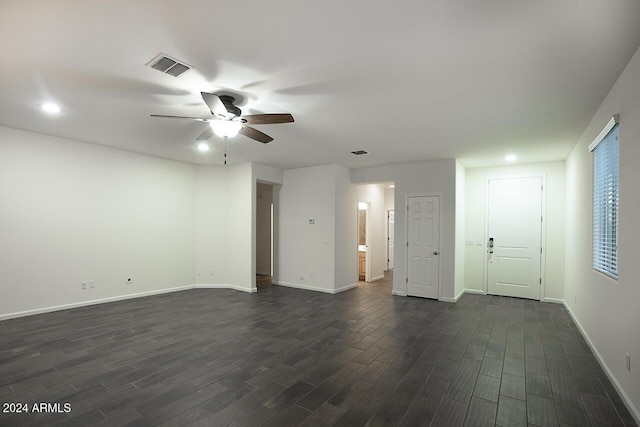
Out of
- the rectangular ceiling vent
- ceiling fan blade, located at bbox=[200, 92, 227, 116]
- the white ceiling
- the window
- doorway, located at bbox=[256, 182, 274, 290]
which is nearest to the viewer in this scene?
the white ceiling

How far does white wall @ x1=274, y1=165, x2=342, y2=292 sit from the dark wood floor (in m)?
1.78

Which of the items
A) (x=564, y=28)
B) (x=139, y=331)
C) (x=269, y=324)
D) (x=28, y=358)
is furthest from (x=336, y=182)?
(x=28, y=358)

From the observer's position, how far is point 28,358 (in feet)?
10.7

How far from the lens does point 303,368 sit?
3.10m

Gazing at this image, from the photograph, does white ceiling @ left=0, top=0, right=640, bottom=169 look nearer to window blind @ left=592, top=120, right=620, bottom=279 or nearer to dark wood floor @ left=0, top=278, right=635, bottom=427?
window blind @ left=592, top=120, right=620, bottom=279

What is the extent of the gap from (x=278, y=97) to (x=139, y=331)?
3.52 m

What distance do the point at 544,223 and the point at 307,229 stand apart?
4.79 metres

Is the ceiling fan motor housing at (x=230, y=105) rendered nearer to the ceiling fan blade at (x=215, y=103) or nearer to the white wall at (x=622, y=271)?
the ceiling fan blade at (x=215, y=103)

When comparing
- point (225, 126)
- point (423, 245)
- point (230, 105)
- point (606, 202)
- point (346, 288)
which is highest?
point (230, 105)

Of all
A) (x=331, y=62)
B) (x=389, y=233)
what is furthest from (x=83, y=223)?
(x=389, y=233)

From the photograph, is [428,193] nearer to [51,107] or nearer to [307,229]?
[307,229]

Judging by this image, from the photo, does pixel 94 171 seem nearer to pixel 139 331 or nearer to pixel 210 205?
pixel 210 205

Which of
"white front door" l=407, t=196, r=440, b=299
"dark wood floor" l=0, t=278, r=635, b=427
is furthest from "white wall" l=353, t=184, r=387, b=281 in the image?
"dark wood floor" l=0, t=278, r=635, b=427

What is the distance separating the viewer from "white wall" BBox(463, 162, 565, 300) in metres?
5.97
